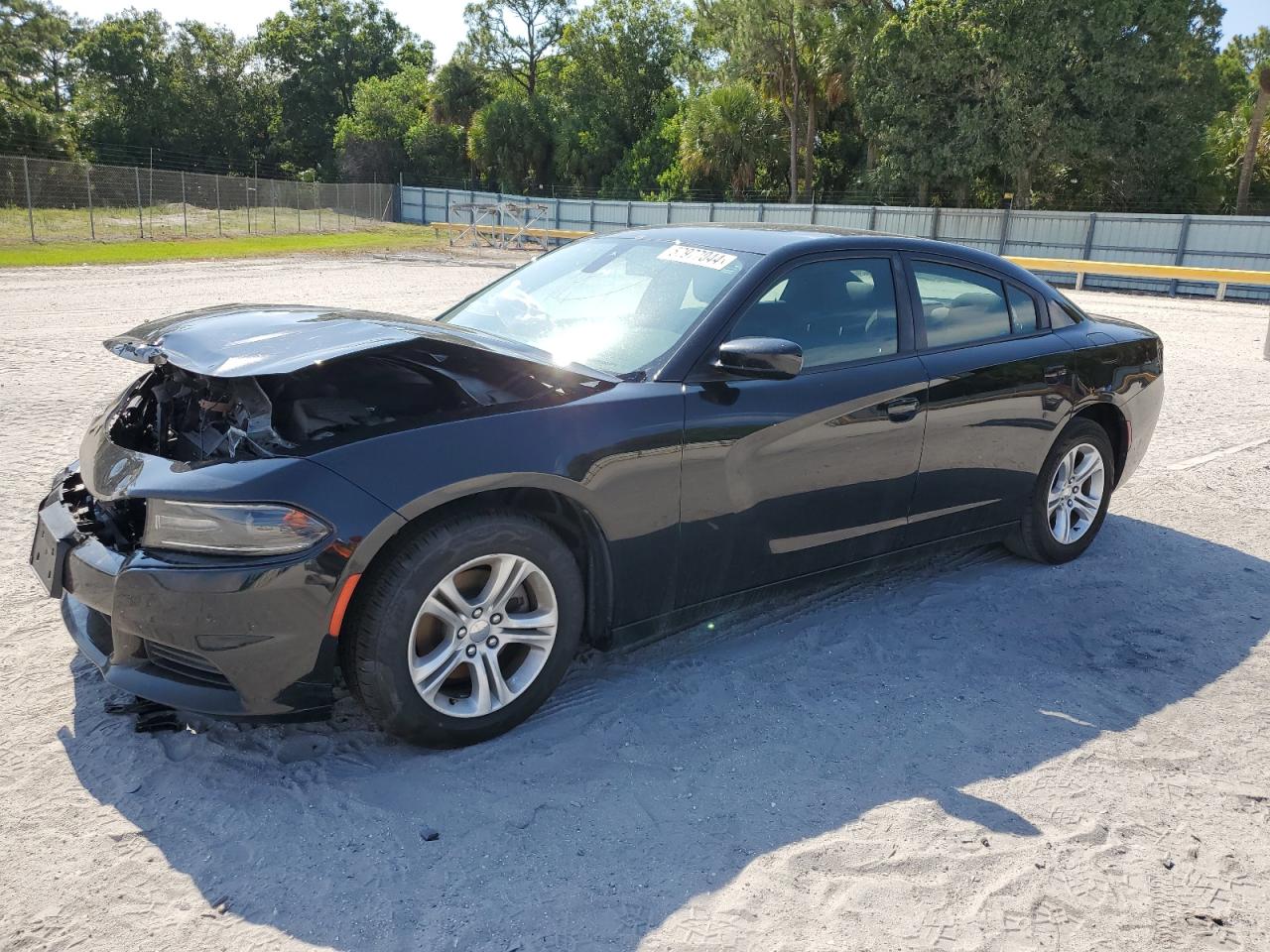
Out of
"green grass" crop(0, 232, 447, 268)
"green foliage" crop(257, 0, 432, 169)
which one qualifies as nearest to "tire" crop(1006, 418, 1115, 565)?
"green grass" crop(0, 232, 447, 268)

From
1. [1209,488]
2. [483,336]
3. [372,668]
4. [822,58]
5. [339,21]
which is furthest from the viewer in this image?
[339,21]

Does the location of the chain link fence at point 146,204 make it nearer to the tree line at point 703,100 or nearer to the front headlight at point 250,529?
the tree line at point 703,100

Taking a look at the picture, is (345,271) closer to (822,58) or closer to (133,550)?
(133,550)

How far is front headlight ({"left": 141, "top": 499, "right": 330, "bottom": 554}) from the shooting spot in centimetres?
282

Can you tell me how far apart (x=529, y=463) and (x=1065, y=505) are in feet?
10.7

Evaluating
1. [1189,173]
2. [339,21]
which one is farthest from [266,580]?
[339,21]

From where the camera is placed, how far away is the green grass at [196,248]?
75.4 ft

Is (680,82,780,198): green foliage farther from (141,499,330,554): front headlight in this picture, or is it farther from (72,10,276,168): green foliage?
(141,499,330,554): front headlight

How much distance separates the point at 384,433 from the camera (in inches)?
119

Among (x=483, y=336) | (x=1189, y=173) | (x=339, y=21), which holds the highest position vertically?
(x=339, y=21)

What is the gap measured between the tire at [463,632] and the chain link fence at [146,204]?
89.8ft

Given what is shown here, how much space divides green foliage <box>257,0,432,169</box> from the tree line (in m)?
0.16

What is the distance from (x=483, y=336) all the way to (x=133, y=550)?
4.79 ft

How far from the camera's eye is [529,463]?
3164 millimetres
